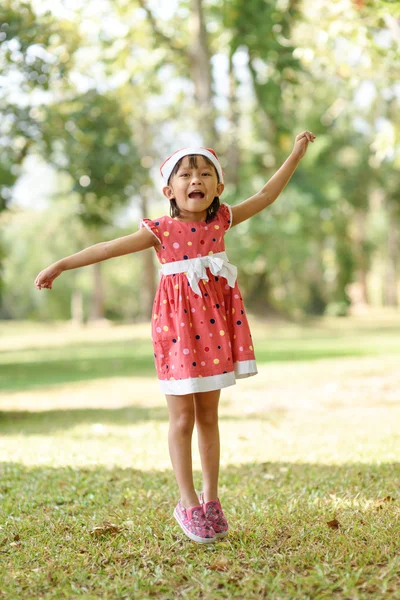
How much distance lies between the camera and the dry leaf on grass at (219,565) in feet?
10.3

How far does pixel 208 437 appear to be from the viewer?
3.65m

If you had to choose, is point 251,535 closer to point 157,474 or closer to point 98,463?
point 157,474

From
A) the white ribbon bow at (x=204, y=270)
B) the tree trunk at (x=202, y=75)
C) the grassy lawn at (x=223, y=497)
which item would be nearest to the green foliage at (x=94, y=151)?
the grassy lawn at (x=223, y=497)

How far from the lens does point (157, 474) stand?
→ 17.0 ft

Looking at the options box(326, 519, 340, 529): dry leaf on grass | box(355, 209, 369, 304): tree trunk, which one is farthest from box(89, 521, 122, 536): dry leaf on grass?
box(355, 209, 369, 304): tree trunk

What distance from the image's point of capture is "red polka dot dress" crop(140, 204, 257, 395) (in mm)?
3498

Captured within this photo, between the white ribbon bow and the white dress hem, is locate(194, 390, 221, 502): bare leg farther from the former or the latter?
the white ribbon bow

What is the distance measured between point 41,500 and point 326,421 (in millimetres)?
3796

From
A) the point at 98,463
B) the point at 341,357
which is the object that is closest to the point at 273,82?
the point at 341,357

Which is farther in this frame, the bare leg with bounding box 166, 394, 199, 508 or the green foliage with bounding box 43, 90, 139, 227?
the green foliage with bounding box 43, 90, 139, 227

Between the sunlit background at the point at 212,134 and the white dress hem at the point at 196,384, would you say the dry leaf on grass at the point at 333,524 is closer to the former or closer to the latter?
the white dress hem at the point at 196,384

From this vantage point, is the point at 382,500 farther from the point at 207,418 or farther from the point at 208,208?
the point at 208,208

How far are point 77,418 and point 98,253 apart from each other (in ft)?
17.9

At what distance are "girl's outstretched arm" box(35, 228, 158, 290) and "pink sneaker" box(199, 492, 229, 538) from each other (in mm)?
1244
